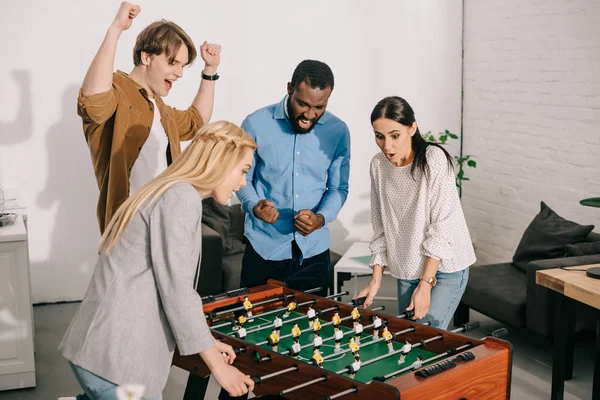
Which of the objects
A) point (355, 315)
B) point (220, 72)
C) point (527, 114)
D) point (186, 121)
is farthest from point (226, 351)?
point (527, 114)

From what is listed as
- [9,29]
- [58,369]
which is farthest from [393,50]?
[58,369]

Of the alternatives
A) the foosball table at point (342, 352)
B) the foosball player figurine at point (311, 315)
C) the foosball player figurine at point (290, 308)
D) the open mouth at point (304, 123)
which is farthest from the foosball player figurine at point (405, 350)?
the open mouth at point (304, 123)

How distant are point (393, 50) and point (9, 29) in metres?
2.82

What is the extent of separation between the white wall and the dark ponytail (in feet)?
9.93

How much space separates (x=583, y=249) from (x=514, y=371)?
813 millimetres

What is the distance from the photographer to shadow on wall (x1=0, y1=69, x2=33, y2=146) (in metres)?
5.23

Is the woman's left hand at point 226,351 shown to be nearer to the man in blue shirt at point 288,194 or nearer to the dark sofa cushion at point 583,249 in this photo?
the man in blue shirt at point 288,194

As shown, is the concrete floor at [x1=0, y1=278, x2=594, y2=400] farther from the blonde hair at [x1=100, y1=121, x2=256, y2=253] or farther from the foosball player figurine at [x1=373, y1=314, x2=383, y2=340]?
the blonde hair at [x1=100, y1=121, x2=256, y2=253]

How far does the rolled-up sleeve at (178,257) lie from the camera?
2.01 m

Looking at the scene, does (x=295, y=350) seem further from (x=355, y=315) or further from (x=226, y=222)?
(x=226, y=222)

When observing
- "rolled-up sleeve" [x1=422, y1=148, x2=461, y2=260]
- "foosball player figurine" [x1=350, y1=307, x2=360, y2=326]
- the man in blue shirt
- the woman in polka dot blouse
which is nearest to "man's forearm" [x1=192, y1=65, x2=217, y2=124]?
the man in blue shirt

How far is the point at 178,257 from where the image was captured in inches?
79.7

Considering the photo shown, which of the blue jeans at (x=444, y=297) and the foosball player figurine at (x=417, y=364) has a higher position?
the blue jeans at (x=444, y=297)

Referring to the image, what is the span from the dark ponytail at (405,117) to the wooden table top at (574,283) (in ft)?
3.24
